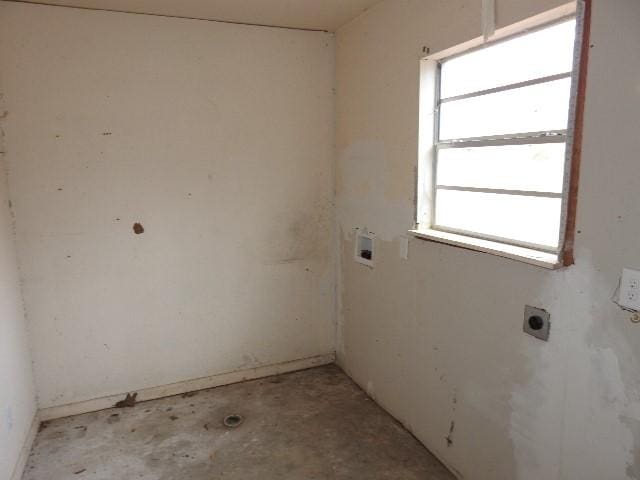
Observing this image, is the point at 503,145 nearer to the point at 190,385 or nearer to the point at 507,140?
the point at 507,140

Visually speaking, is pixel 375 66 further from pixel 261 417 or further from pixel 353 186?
pixel 261 417

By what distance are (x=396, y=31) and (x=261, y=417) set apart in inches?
97.6

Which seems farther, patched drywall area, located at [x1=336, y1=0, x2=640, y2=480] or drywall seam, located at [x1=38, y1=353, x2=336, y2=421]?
drywall seam, located at [x1=38, y1=353, x2=336, y2=421]

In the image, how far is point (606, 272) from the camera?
1.41m

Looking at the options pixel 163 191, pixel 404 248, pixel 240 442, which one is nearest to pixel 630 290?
pixel 404 248

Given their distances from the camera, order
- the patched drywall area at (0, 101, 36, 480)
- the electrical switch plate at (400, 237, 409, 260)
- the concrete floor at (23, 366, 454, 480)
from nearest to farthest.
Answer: the patched drywall area at (0, 101, 36, 480) < the concrete floor at (23, 366, 454, 480) < the electrical switch plate at (400, 237, 409, 260)

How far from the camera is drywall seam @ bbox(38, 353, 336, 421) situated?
9.04 feet

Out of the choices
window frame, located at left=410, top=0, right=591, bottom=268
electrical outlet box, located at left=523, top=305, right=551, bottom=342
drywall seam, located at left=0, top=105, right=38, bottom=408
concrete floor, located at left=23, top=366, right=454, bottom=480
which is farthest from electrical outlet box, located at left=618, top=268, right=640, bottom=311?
drywall seam, located at left=0, top=105, right=38, bottom=408

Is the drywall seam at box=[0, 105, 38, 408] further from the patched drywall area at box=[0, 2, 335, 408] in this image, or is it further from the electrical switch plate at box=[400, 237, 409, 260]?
the electrical switch plate at box=[400, 237, 409, 260]

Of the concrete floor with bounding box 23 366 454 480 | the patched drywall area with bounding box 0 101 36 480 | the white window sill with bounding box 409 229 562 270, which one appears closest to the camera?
the white window sill with bounding box 409 229 562 270

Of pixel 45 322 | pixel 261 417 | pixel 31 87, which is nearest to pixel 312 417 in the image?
pixel 261 417

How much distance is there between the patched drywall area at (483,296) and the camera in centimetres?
137

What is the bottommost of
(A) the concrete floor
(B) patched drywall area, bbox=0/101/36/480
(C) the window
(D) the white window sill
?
(A) the concrete floor

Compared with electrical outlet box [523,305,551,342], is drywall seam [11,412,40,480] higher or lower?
lower
